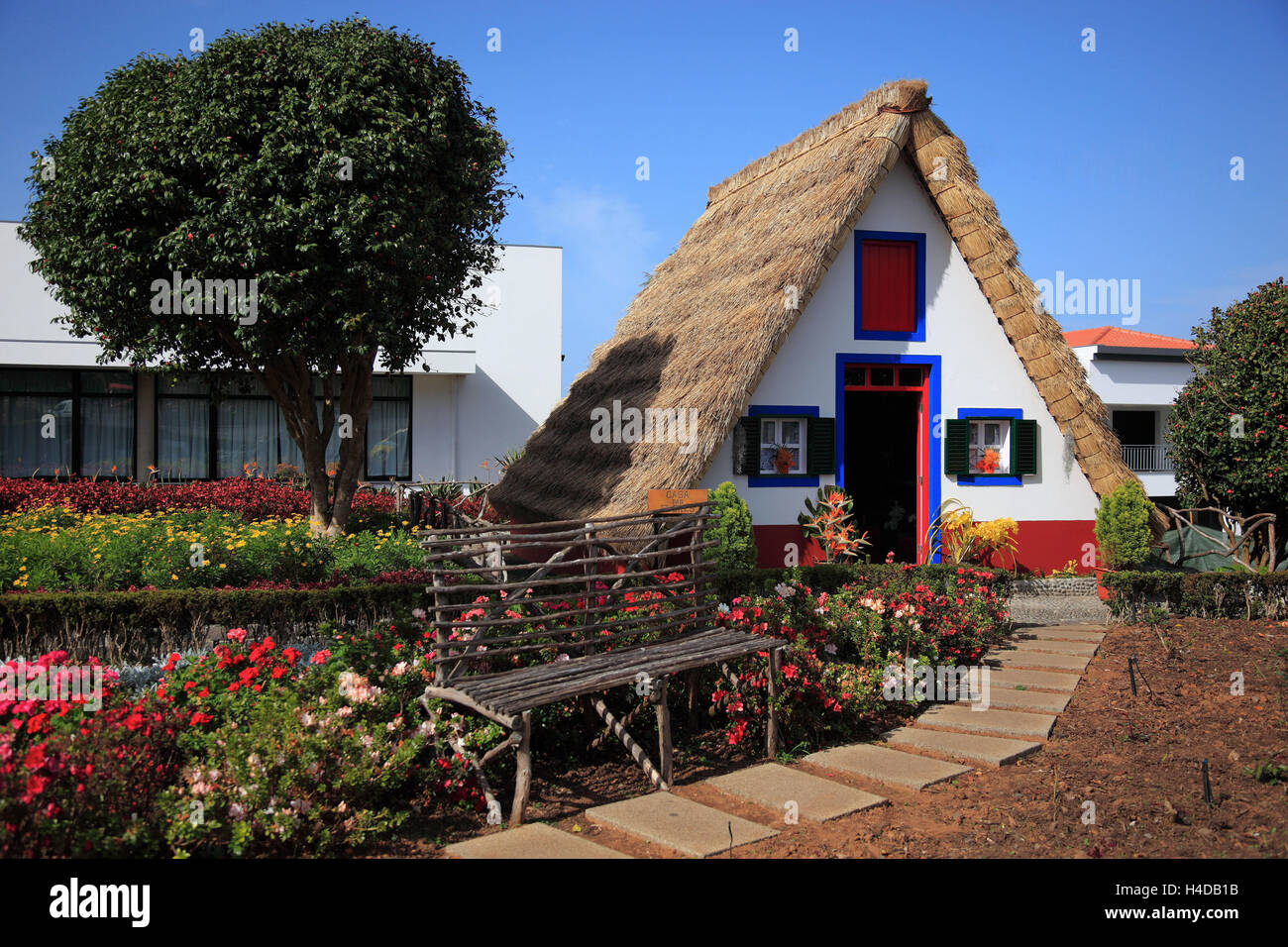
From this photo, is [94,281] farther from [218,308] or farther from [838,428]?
[838,428]

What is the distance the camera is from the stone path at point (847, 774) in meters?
4.14

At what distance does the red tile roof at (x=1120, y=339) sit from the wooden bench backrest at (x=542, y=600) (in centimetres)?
2610

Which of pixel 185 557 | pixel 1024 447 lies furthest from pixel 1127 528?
pixel 185 557

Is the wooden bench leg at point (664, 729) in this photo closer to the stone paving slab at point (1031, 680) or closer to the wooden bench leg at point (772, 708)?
the wooden bench leg at point (772, 708)

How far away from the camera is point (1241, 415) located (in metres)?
11.2

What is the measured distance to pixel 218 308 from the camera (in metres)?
9.57

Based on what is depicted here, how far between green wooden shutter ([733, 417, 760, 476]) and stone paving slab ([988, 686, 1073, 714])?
3909 mm

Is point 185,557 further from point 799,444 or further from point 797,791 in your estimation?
point 799,444

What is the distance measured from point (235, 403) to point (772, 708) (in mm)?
17155

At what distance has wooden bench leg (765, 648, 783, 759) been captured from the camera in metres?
5.56

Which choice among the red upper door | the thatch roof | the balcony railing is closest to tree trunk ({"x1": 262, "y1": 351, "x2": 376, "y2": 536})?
the thatch roof

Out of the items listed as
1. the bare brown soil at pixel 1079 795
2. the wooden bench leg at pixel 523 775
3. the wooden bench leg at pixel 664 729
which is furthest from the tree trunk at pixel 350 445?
the wooden bench leg at pixel 523 775

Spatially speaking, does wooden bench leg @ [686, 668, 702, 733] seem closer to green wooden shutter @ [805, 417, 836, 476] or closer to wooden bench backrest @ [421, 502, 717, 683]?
wooden bench backrest @ [421, 502, 717, 683]

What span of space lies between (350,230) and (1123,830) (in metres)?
8.50
